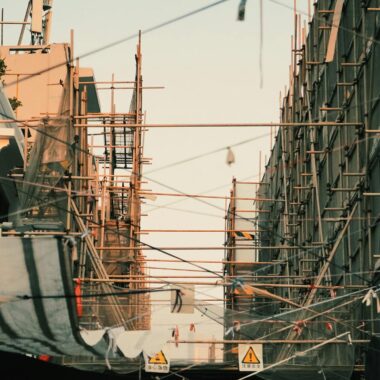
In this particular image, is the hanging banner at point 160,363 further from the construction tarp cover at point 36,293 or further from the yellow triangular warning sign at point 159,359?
the construction tarp cover at point 36,293

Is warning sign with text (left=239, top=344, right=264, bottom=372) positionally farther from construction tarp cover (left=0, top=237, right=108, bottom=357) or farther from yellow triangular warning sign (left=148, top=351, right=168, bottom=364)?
construction tarp cover (left=0, top=237, right=108, bottom=357)

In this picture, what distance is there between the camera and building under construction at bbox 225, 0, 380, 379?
1511 centimetres

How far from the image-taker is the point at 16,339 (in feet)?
41.3

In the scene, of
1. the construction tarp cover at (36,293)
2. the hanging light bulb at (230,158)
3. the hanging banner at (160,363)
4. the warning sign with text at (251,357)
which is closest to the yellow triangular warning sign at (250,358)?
the warning sign with text at (251,357)

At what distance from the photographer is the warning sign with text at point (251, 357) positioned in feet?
52.8

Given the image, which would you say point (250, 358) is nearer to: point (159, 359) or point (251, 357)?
point (251, 357)

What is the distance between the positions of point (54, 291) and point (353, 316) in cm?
512

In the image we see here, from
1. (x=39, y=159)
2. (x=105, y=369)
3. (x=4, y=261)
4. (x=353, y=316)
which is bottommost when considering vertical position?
(x=105, y=369)

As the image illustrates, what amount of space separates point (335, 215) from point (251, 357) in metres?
3.78

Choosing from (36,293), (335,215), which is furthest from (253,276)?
(36,293)

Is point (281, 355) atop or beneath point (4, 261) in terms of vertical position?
beneath

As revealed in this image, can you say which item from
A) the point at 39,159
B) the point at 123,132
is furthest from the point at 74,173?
the point at 123,132

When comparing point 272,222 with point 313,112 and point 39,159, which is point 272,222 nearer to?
point 313,112

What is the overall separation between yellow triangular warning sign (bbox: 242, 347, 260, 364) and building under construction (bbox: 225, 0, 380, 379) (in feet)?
0.84
